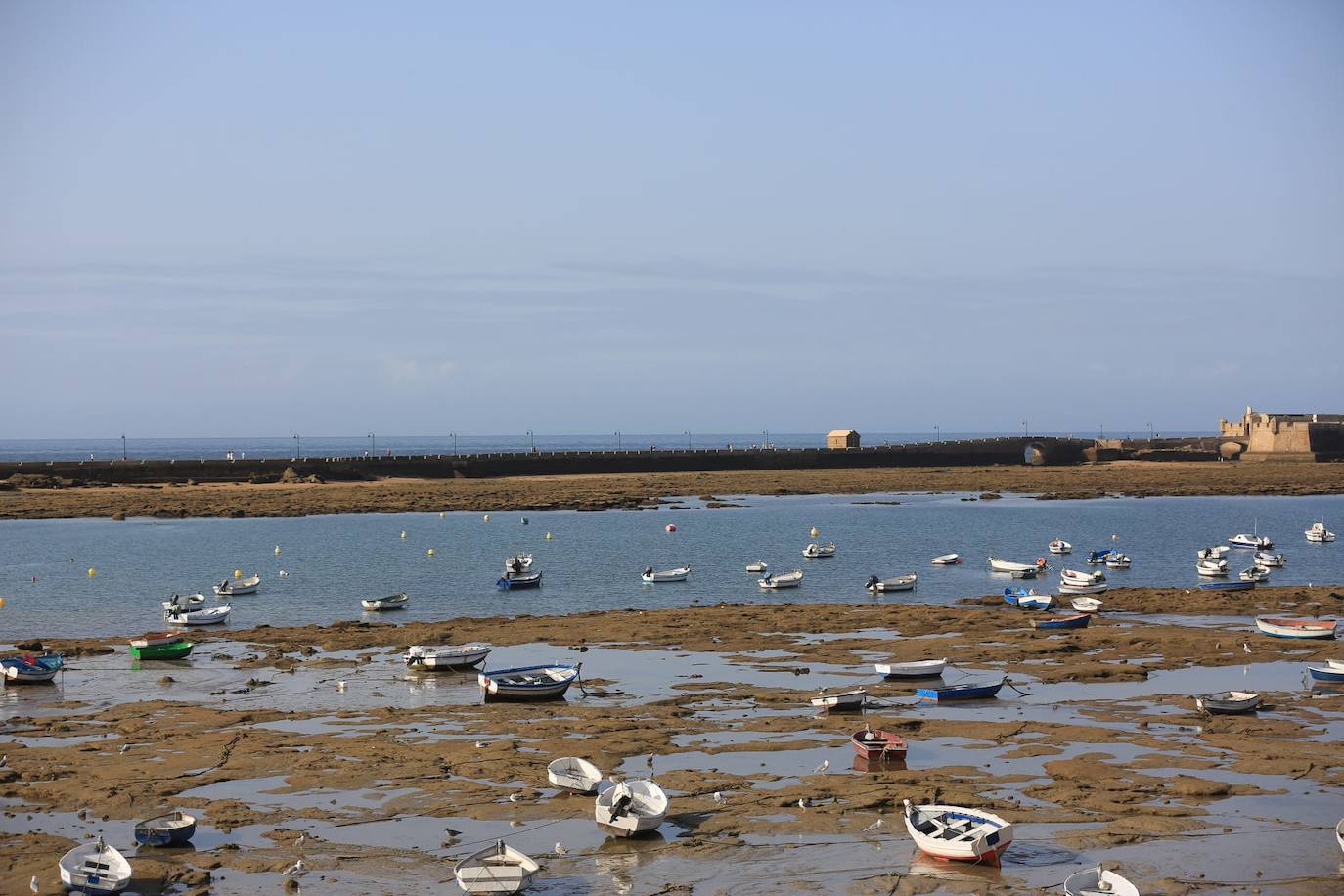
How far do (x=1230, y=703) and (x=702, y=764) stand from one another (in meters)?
11.9

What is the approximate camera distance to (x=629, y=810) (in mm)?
20734

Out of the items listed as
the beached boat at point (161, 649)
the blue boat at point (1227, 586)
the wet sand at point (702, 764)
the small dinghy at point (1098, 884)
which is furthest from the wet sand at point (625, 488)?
the small dinghy at point (1098, 884)

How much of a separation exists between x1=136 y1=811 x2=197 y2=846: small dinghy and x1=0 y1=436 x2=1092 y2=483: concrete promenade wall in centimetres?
8909

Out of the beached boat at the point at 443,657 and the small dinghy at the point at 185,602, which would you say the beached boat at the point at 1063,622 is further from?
the small dinghy at the point at 185,602

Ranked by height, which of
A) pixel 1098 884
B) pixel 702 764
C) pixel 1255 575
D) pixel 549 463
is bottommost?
pixel 1098 884

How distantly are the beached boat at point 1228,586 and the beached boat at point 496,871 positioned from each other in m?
35.3

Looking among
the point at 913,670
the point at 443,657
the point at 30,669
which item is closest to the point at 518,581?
the point at 443,657

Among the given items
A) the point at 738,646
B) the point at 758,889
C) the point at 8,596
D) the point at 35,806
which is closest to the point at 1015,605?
the point at 738,646

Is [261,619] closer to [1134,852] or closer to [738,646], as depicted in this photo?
[738,646]

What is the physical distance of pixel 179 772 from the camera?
23906mm

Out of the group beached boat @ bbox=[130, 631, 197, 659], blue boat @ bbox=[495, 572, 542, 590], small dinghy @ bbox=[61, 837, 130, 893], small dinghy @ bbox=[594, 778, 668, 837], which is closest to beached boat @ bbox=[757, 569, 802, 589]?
blue boat @ bbox=[495, 572, 542, 590]

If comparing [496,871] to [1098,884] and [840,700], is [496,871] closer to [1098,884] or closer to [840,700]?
[1098,884]

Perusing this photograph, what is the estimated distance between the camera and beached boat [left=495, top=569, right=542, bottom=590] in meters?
50.8

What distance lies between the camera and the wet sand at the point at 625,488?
289ft
